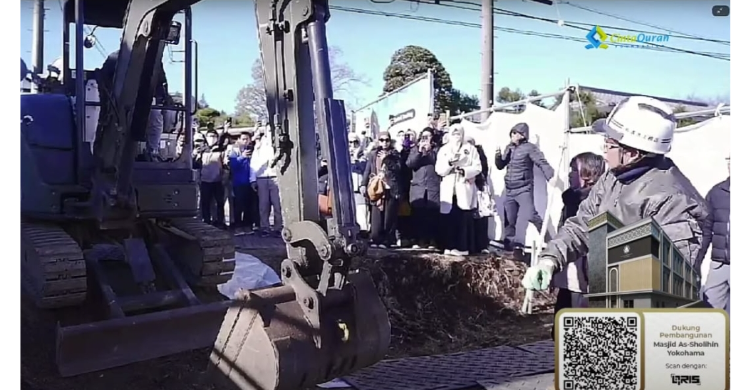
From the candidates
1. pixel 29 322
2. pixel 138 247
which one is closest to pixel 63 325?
pixel 29 322

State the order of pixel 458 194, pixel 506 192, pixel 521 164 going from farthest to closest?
pixel 458 194 → pixel 506 192 → pixel 521 164

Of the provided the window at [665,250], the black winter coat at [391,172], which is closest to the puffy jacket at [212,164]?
the black winter coat at [391,172]

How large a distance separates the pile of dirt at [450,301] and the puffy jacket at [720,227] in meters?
0.89

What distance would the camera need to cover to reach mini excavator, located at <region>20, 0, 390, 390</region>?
90.0 inches

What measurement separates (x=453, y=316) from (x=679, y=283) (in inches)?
62.0

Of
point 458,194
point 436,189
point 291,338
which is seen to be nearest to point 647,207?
point 291,338

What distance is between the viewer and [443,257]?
3992mm

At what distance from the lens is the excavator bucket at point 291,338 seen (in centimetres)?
225

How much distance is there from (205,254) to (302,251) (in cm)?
160

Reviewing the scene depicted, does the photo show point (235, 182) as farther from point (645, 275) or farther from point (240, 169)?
point (645, 275)

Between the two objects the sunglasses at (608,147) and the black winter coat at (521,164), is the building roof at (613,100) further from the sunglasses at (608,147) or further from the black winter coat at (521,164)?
the black winter coat at (521,164)

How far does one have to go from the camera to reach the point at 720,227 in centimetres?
220

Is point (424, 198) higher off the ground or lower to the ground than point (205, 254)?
higher

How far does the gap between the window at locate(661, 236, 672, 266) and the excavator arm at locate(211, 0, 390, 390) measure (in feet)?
2.83
